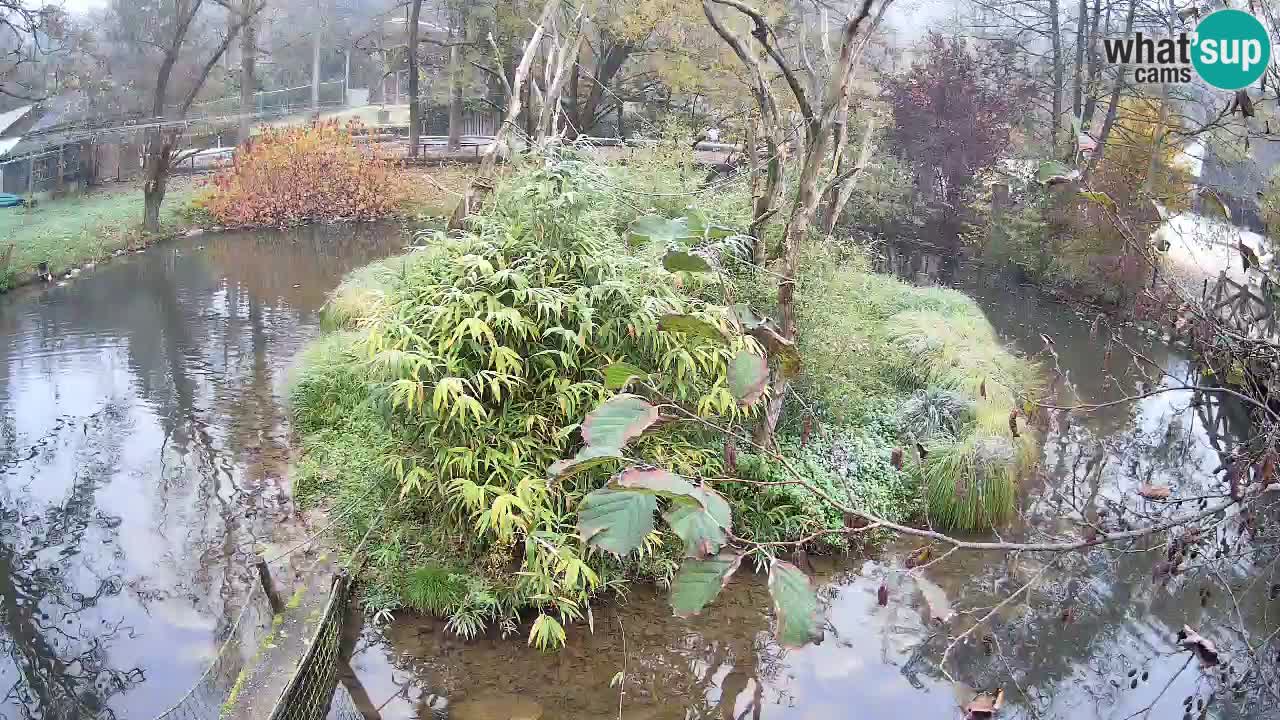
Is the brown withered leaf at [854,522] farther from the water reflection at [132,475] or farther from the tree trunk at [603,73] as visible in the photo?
the tree trunk at [603,73]

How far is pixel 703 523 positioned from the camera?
0.94m

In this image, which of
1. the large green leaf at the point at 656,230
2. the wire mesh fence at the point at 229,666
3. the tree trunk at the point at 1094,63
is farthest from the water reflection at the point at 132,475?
the tree trunk at the point at 1094,63

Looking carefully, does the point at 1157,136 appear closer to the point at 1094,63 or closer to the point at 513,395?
the point at 1094,63

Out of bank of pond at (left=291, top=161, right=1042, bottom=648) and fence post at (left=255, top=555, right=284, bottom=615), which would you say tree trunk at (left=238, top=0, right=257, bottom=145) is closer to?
bank of pond at (left=291, top=161, right=1042, bottom=648)

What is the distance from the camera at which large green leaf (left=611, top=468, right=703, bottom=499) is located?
905 millimetres

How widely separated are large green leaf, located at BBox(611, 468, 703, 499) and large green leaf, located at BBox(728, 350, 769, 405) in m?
0.16

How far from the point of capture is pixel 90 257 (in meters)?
12.0

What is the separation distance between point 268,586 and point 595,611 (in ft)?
4.95

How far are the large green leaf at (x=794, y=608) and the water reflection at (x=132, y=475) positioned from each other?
3.89 metres

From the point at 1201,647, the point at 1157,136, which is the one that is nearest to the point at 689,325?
the point at 1201,647

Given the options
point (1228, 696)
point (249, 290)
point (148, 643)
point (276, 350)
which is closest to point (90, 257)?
point (249, 290)

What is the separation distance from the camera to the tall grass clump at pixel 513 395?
4332 mm

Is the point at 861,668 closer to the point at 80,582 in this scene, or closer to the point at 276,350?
the point at 80,582

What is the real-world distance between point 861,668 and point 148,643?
326 centimetres
